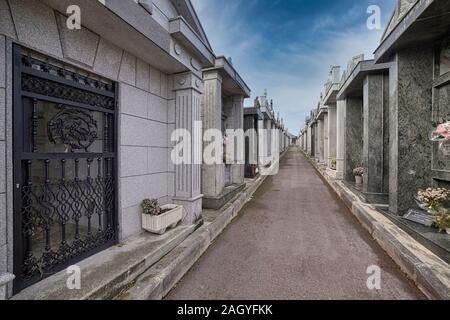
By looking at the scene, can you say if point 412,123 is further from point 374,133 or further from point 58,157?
point 58,157

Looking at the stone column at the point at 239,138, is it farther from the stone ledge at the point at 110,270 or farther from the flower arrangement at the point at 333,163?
the flower arrangement at the point at 333,163

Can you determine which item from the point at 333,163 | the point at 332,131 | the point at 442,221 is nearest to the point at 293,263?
the point at 442,221

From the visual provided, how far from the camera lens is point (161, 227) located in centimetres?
380

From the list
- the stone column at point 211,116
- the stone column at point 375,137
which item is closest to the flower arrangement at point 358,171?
the stone column at point 375,137

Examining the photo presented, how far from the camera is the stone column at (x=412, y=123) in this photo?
4945mm

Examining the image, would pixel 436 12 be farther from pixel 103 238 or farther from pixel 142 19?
pixel 103 238

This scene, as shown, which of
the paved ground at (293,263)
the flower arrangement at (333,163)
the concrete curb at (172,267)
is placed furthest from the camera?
the flower arrangement at (333,163)

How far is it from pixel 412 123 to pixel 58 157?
7386 mm

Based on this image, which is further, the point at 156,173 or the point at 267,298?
the point at 156,173

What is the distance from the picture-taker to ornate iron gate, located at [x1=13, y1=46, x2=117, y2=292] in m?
2.27

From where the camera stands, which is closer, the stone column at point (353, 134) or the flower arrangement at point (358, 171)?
the flower arrangement at point (358, 171)

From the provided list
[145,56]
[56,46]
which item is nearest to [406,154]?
[145,56]

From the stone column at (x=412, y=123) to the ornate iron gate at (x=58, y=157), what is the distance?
657 centimetres
